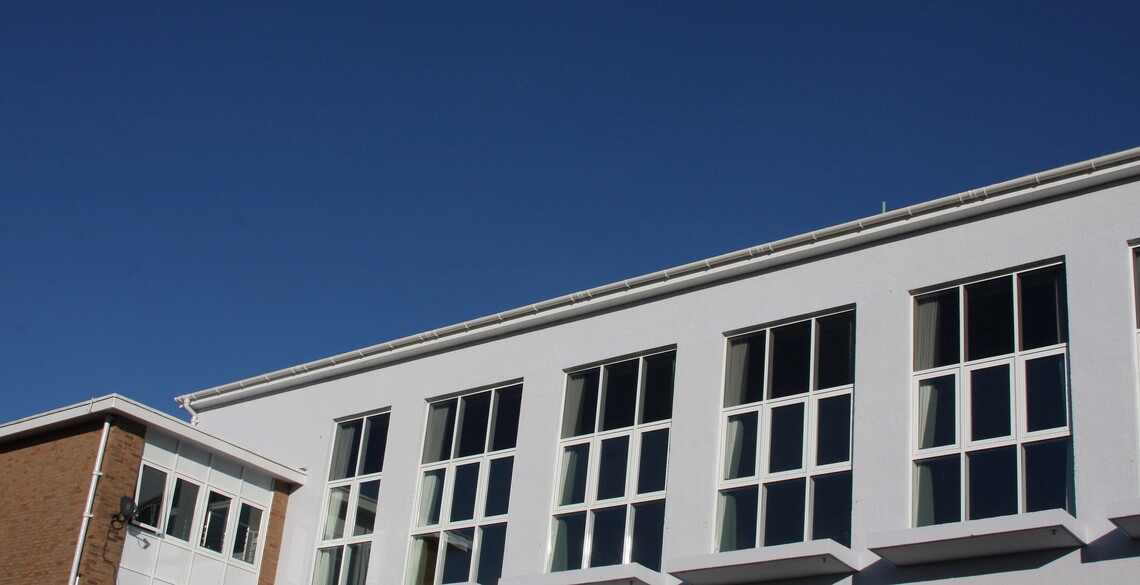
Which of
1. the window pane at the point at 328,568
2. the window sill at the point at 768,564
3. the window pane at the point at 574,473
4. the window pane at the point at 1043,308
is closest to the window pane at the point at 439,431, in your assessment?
the window pane at the point at 328,568

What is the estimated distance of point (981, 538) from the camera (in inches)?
519

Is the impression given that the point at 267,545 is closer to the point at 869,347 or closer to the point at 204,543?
the point at 204,543

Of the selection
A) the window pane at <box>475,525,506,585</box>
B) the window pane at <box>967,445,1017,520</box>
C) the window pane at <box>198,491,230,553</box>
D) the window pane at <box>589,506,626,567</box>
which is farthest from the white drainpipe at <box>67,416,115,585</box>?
the window pane at <box>967,445,1017,520</box>

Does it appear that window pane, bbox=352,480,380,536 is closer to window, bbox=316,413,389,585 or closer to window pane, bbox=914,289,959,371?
window, bbox=316,413,389,585

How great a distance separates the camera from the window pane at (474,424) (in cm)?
1906

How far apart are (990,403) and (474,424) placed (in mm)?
7633

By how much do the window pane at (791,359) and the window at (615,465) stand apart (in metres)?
1.53

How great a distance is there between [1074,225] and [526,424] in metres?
7.62

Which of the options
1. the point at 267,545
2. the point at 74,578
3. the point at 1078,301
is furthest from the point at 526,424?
the point at 1078,301

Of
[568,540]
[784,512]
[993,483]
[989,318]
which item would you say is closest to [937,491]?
[993,483]

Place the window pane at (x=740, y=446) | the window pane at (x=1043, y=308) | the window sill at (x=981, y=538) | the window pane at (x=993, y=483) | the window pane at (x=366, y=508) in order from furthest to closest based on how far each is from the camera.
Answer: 1. the window pane at (x=366, y=508)
2. the window pane at (x=740, y=446)
3. the window pane at (x=1043, y=308)
4. the window pane at (x=993, y=483)
5. the window sill at (x=981, y=538)

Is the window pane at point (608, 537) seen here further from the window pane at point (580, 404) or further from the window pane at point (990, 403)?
the window pane at point (990, 403)

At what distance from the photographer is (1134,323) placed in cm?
1388

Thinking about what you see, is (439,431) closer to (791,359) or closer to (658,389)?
(658,389)
